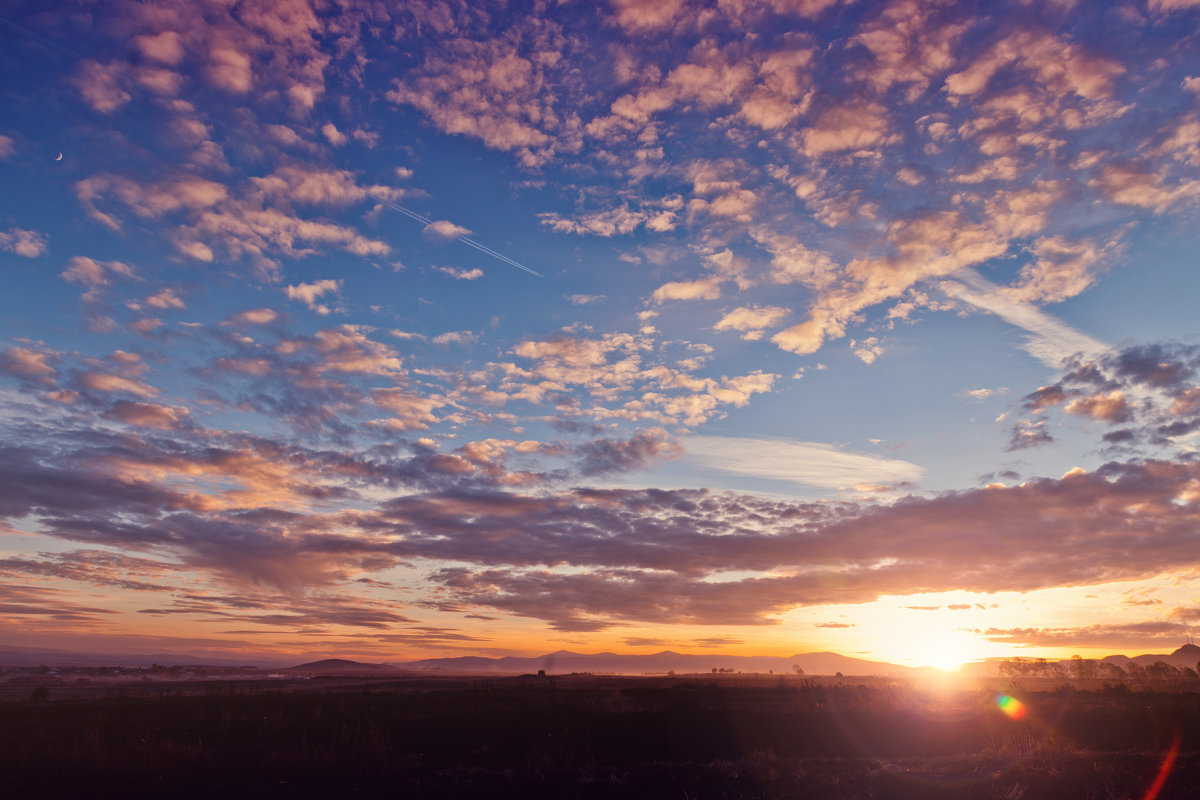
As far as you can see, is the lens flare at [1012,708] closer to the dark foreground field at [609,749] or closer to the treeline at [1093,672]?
the dark foreground field at [609,749]

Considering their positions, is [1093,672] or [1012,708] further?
[1093,672]

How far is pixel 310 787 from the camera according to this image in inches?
736

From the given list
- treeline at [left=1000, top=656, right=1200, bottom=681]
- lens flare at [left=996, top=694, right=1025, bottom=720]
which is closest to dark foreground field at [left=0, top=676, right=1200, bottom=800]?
lens flare at [left=996, top=694, right=1025, bottom=720]

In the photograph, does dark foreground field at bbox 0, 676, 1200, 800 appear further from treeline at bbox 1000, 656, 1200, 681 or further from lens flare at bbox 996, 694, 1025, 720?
treeline at bbox 1000, 656, 1200, 681

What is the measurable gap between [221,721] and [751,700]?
2847cm

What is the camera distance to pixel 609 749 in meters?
24.4

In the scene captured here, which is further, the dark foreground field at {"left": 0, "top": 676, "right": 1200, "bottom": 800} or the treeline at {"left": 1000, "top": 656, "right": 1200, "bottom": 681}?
the treeline at {"left": 1000, "top": 656, "right": 1200, "bottom": 681}

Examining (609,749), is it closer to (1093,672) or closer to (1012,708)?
(1012,708)

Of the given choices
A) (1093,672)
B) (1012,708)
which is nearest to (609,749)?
(1012,708)

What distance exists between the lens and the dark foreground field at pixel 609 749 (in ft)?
55.4

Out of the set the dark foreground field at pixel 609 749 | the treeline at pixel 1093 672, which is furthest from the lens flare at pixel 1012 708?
the treeline at pixel 1093 672

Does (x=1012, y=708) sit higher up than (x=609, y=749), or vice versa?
(x=1012, y=708)

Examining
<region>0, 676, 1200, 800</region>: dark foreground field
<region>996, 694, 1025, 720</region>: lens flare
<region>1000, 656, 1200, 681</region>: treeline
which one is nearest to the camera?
<region>0, 676, 1200, 800</region>: dark foreground field

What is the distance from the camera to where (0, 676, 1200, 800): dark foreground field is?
665 inches
